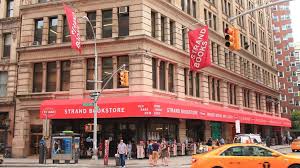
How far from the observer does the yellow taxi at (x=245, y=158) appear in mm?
14125

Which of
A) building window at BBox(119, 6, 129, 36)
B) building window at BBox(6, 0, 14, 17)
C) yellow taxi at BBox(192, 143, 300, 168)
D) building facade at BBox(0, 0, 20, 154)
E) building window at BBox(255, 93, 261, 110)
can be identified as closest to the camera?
yellow taxi at BBox(192, 143, 300, 168)

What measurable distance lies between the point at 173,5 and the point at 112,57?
9.22 meters

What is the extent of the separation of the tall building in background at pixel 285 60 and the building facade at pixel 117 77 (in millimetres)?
70128

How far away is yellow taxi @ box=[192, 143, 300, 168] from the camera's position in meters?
14.1

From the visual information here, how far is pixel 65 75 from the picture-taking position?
110 ft

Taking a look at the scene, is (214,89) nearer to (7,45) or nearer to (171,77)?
(171,77)

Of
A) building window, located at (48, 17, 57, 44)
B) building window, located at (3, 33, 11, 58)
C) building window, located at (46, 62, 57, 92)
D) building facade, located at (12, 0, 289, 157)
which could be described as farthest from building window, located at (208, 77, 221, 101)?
building window, located at (3, 33, 11, 58)

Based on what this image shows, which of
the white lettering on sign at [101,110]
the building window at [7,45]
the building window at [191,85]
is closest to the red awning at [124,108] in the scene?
the white lettering on sign at [101,110]

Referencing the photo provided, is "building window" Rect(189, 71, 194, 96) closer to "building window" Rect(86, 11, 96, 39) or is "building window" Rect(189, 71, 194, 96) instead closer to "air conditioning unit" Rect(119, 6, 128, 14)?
"air conditioning unit" Rect(119, 6, 128, 14)

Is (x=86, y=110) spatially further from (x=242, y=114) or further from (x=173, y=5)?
(x=242, y=114)

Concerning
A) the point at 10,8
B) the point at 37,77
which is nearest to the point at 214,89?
the point at 37,77

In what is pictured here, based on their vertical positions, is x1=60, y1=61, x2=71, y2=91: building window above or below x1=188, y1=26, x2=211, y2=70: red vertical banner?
below

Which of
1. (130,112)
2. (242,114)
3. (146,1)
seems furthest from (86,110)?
(242,114)

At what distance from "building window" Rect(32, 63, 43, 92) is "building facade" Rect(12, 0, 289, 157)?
0.10 m
